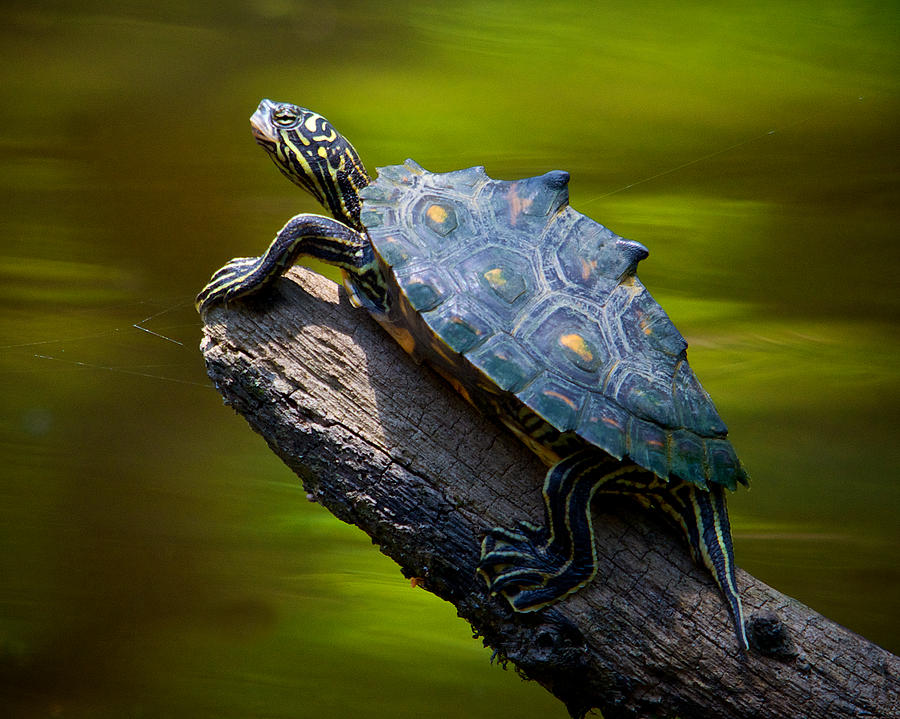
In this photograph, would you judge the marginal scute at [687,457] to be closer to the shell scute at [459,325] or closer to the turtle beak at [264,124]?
the shell scute at [459,325]

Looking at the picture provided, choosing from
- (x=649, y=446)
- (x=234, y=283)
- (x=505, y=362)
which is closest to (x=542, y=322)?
(x=505, y=362)

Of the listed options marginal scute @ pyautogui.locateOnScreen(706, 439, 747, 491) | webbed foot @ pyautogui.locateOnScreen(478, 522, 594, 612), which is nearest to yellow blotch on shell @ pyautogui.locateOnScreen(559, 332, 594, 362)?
marginal scute @ pyautogui.locateOnScreen(706, 439, 747, 491)

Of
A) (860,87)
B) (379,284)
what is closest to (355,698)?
(379,284)

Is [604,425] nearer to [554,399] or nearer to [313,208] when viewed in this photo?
[554,399]

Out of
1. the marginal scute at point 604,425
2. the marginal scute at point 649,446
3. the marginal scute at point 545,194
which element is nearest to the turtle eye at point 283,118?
the marginal scute at point 545,194

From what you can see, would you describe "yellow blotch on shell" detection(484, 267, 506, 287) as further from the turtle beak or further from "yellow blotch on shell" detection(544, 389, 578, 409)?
the turtle beak
